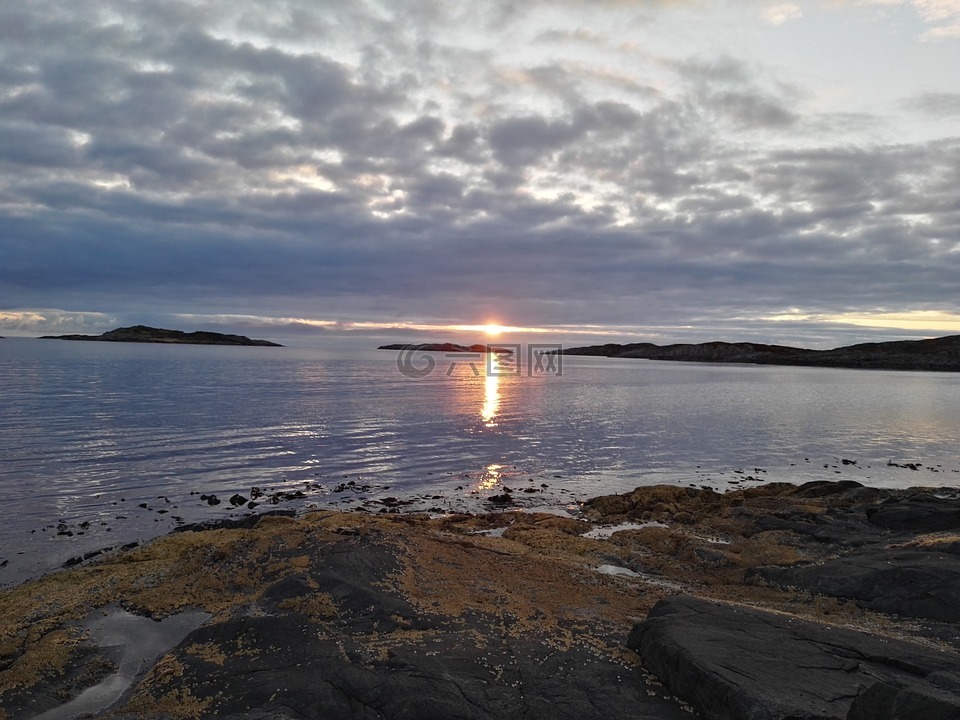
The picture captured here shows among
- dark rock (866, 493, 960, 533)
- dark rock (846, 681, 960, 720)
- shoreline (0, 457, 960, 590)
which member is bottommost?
shoreline (0, 457, 960, 590)

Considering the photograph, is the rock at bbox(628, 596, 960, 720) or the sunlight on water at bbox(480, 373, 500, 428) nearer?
the rock at bbox(628, 596, 960, 720)

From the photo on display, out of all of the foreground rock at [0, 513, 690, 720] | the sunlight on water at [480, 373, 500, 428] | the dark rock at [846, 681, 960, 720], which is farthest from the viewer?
the sunlight on water at [480, 373, 500, 428]

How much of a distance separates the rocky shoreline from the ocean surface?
547cm

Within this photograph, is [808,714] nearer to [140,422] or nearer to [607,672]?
[607,672]

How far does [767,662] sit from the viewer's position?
8.82 meters

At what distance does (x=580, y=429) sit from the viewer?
2019 inches

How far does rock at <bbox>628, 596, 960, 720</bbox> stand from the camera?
7.82 m

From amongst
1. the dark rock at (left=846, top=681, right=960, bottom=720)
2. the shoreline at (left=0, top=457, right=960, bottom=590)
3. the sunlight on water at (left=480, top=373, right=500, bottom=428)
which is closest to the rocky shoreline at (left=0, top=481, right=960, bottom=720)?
the dark rock at (left=846, top=681, right=960, bottom=720)

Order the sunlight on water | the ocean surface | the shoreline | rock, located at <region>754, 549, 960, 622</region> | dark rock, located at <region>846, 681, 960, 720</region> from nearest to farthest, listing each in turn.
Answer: dark rock, located at <region>846, 681, 960, 720</region>, rock, located at <region>754, 549, 960, 622</region>, the shoreline, the ocean surface, the sunlight on water

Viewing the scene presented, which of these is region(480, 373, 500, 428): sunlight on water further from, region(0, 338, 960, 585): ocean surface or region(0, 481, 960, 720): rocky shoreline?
region(0, 481, 960, 720): rocky shoreline

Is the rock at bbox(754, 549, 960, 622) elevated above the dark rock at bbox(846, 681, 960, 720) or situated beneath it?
situated beneath

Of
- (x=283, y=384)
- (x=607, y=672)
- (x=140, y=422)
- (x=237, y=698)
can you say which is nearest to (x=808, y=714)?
(x=607, y=672)

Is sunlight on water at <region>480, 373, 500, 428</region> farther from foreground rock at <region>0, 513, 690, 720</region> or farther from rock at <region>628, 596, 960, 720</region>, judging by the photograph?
rock at <region>628, 596, 960, 720</region>

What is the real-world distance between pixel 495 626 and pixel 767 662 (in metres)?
4.91
